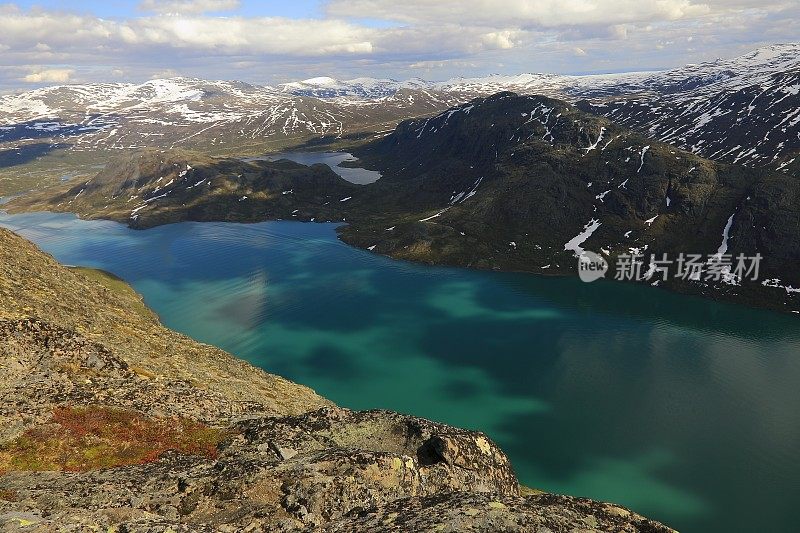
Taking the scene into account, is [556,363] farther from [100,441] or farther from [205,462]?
[100,441]

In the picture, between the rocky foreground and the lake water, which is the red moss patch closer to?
the rocky foreground

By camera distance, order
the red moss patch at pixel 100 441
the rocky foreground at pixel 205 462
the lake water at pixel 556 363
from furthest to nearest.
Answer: the lake water at pixel 556 363, the red moss patch at pixel 100 441, the rocky foreground at pixel 205 462

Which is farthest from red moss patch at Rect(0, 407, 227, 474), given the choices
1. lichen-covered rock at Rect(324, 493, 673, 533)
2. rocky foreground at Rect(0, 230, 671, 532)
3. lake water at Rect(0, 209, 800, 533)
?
lake water at Rect(0, 209, 800, 533)

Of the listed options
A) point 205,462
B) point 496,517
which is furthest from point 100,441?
point 496,517

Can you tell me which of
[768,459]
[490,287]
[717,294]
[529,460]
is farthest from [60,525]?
[717,294]

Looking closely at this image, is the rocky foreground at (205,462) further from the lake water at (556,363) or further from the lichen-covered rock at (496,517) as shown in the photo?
the lake water at (556,363)

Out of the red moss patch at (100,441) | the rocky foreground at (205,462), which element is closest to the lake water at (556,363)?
the rocky foreground at (205,462)

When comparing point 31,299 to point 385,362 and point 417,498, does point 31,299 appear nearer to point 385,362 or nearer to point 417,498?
point 417,498
